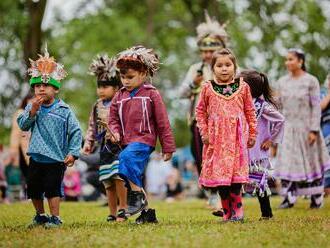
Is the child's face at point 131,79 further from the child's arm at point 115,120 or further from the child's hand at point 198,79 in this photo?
the child's hand at point 198,79

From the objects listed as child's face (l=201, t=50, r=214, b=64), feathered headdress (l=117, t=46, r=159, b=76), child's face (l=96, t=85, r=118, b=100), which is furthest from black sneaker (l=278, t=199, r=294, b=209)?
feathered headdress (l=117, t=46, r=159, b=76)

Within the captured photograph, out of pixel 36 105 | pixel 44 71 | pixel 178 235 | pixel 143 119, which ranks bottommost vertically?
pixel 178 235

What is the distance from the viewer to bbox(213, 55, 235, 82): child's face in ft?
28.1

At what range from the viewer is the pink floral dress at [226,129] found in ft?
27.4

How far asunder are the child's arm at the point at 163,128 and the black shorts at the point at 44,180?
3.51 feet

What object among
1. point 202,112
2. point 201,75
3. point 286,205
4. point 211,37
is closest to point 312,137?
point 286,205

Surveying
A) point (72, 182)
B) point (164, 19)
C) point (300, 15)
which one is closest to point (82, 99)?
point (164, 19)

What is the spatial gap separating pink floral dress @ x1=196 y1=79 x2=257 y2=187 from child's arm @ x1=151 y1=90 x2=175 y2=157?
0.34 metres

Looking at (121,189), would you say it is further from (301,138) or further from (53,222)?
(301,138)

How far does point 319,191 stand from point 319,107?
1288 mm

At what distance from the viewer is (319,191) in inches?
494

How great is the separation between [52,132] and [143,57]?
1234 millimetres

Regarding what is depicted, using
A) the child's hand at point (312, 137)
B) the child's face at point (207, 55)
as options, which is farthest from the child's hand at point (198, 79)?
the child's hand at point (312, 137)

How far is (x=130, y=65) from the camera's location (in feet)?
28.8
